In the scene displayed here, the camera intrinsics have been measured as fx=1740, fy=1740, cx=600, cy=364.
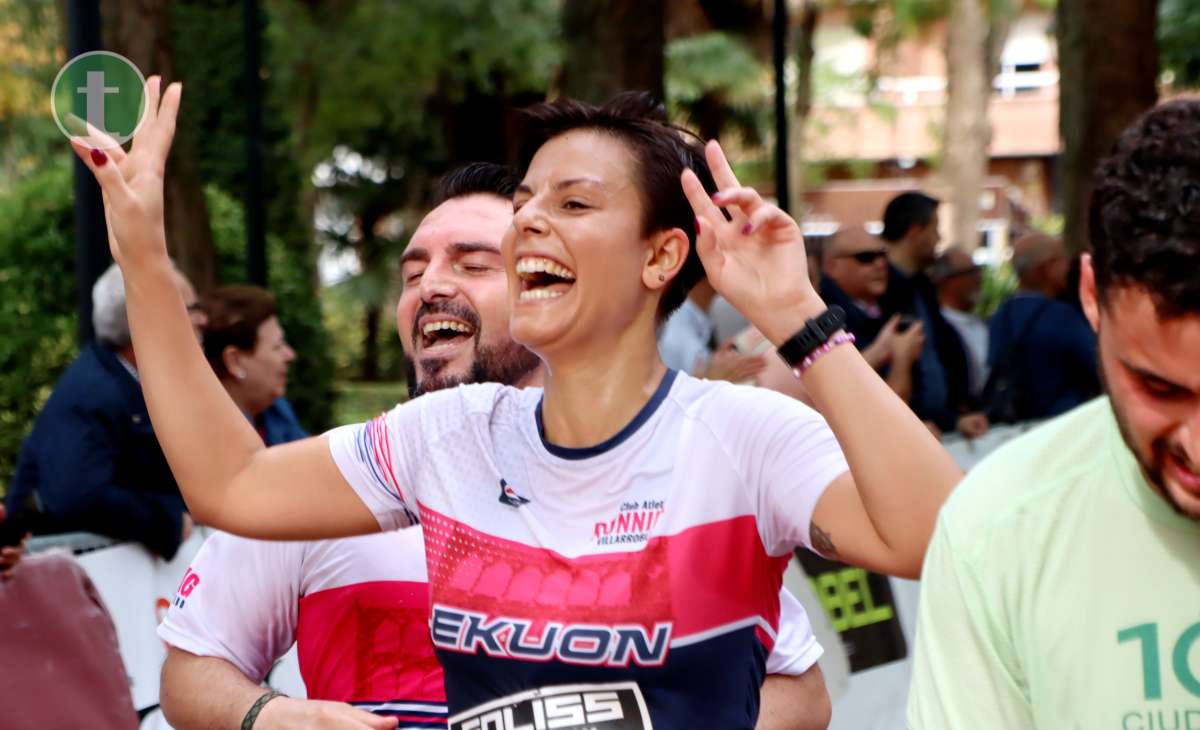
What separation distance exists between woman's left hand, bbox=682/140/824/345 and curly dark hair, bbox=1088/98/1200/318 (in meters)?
0.66

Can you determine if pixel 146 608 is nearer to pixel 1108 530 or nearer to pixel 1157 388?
pixel 1108 530

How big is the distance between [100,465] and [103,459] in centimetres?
2

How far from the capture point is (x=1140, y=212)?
6.16 ft

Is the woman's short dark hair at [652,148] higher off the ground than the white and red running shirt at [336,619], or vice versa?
the woman's short dark hair at [652,148]

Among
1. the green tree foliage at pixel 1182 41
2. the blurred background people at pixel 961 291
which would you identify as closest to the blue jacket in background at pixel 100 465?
the blurred background people at pixel 961 291

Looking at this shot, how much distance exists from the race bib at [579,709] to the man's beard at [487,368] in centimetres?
98

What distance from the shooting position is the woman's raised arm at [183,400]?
281 centimetres

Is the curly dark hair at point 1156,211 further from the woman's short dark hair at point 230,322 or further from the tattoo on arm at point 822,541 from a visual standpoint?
the woman's short dark hair at point 230,322

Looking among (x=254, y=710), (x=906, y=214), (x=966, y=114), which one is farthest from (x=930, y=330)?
(x=966, y=114)

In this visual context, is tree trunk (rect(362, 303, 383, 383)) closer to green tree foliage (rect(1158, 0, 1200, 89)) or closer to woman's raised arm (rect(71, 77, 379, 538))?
green tree foliage (rect(1158, 0, 1200, 89))

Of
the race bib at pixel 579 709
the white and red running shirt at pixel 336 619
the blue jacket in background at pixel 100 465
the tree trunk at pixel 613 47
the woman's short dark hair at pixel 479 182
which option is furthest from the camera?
the tree trunk at pixel 613 47

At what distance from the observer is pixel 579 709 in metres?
2.66

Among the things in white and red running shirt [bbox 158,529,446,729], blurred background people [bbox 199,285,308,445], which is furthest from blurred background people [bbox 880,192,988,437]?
white and red running shirt [bbox 158,529,446,729]

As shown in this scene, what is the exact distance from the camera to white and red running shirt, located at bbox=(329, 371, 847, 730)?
2656 mm
